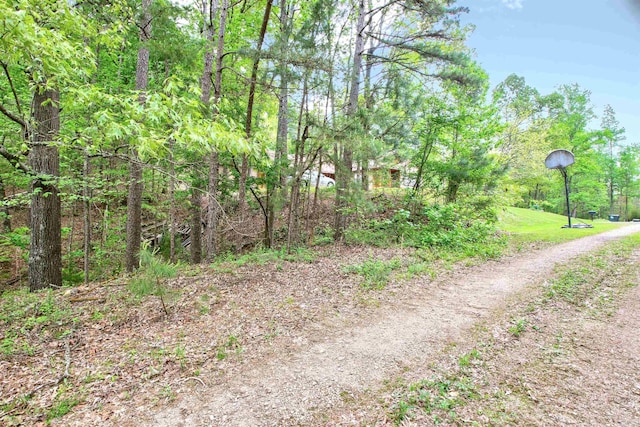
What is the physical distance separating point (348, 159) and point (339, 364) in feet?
19.3

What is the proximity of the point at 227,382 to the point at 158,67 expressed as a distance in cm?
953

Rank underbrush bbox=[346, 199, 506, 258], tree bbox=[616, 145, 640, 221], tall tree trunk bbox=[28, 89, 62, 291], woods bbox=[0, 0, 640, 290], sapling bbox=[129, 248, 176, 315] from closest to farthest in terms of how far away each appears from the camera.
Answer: sapling bbox=[129, 248, 176, 315] → woods bbox=[0, 0, 640, 290] → tall tree trunk bbox=[28, 89, 62, 291] → underbrush bbox=[346, 199, 506, 258] → tree bbox=[616, 145, 640, 221]

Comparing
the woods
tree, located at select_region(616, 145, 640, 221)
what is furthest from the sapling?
tree, located at select_region(616, 145, 640, 221)

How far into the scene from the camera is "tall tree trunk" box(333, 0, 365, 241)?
7.36 m

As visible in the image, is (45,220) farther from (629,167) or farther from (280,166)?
(629,167)

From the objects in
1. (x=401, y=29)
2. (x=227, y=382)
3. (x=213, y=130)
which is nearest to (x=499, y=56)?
(x=401, y=29)

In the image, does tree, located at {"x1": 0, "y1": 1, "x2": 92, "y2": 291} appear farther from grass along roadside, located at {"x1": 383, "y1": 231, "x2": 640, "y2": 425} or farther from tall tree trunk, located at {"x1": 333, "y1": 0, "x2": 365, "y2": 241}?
tall tree trunk, located at {"x1": 333, "y1": 0, "x2": 365, "y2": 241}

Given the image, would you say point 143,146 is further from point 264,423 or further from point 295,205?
point 295,205

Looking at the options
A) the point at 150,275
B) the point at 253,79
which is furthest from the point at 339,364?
the point at 253,79

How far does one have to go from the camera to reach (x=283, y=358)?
2.91 metres

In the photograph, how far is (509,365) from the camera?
8.52 feet

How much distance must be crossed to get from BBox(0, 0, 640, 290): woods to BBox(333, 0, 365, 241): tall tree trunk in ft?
0.14

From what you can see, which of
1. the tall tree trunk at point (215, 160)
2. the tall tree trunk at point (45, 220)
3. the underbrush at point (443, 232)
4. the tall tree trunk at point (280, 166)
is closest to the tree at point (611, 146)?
the underbrush at point (443, 232)

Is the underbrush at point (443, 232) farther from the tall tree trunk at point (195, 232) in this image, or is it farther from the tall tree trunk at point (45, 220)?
the tall tree trunk at point (45, 220)
